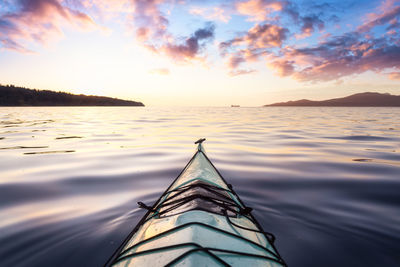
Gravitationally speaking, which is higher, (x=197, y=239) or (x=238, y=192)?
(x=197, y=239)

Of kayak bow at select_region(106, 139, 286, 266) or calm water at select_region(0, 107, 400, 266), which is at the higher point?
kayak bow at select_region(106, 139, 286, 266)

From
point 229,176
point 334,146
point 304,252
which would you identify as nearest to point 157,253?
point 304,252

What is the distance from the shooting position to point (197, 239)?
1.97 m

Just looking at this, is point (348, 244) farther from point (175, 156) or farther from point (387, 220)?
point (175, 156)

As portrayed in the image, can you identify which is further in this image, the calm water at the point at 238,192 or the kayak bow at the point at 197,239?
the calm water at the point at 238,192

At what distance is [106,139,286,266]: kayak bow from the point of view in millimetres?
1841

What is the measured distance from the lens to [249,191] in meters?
5.18

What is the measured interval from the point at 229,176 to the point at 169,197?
3339 mm

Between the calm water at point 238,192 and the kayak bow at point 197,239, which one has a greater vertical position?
the kayak bow at point 197,239

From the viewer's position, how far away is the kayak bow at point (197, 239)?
1841mm

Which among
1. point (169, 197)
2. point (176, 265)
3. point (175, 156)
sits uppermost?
point (176, 265)

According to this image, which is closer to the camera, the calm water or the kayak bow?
the kayak bow

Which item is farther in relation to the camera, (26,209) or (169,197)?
(26,209)

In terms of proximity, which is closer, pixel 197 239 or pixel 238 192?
pixel 197 239
